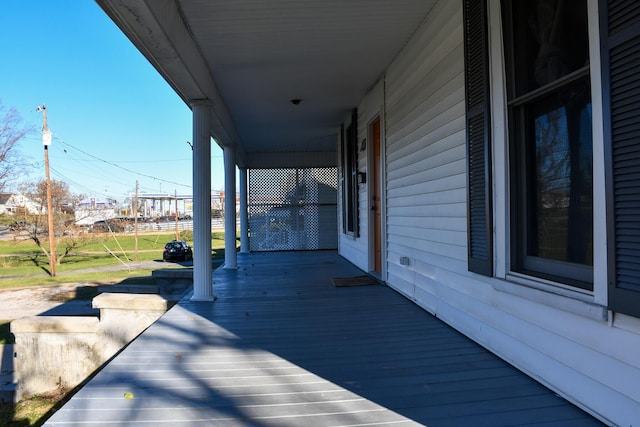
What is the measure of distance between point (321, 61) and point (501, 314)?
3507mm

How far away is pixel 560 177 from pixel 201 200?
3683 millimetres

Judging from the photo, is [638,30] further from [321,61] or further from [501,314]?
[321,61]

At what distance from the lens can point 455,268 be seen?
3150mm

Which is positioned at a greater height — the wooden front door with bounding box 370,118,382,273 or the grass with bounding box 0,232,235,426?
the wooden front door with bounding box 370,118,382,273

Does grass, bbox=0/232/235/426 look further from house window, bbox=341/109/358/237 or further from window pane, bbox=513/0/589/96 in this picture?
window pane, bbox=513/0/589/96

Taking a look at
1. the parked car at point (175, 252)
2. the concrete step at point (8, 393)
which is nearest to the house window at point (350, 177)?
the concrete step at point (8, 393)

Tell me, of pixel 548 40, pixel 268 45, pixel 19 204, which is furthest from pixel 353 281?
pixel 19 204

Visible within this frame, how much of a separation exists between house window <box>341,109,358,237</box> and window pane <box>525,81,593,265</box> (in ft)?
15.2

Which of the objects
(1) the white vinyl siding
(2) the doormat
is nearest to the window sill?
(1) the white vinyl siding

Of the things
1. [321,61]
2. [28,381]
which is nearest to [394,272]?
[321,61]

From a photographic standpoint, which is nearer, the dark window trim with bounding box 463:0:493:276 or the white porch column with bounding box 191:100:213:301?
the dark window trim with bounding box 463:0:493:276

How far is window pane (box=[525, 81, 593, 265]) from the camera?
1.90 m

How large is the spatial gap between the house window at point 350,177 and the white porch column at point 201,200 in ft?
9.93

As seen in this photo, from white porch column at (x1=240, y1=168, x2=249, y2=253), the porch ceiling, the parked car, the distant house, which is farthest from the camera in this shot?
the distant house
